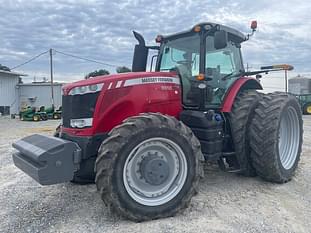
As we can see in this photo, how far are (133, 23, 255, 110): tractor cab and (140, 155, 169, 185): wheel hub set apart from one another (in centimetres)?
135

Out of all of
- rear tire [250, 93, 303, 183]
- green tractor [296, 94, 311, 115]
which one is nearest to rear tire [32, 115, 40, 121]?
green tractor [296, 94, 311, 115]

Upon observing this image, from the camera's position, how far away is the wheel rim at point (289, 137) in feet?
19.1

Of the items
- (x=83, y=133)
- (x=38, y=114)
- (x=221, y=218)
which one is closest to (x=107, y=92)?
(x=83, y=133)

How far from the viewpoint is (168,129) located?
13.1 ft

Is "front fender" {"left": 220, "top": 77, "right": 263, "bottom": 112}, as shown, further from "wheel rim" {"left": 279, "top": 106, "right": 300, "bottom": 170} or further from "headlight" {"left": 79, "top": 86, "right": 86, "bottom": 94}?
"headlight" {"left": 79, "top": 86, "right": 86, "bottom": 94}

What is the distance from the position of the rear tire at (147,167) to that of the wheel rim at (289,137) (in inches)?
93.0

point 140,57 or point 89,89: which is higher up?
point 140,57

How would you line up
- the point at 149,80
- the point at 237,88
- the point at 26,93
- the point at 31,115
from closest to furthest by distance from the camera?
the point at 149,80 < the point at 237,88 < the point at 31,115 < the point at 26,93

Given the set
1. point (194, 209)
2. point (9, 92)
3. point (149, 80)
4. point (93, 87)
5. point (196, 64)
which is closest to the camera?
point (194, 209)

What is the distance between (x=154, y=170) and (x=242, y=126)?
1.71m

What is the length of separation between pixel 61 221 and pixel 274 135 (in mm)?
3106

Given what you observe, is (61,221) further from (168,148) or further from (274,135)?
(274,135)

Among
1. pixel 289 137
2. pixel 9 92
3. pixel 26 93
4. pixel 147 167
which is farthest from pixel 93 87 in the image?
pixel 26 93

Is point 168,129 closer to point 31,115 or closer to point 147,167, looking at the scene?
point 147,167
